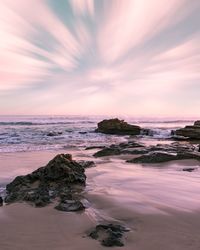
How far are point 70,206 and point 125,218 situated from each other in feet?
3.18

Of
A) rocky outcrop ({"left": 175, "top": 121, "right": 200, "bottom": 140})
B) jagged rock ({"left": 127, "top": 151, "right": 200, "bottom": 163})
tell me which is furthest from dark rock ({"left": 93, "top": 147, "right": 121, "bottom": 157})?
rocky outcrop ({"left": 175, "top": 121, "right": 200, "bottom": 140})

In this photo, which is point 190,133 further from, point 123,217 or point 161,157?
point 123,217

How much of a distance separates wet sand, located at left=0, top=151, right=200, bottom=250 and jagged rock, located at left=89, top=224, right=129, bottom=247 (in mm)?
88

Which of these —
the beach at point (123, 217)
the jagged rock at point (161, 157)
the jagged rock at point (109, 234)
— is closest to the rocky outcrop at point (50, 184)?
the beach at point (123, 217)

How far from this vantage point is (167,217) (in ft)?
16.4

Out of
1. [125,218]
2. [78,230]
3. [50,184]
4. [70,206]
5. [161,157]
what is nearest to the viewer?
[78,230]

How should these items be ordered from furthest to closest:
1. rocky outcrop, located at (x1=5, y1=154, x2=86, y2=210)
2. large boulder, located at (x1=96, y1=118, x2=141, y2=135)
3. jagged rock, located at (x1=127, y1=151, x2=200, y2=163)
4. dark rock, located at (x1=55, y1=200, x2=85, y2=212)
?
large boulder, located at (x1=96, y1=118, x2=141, y2=135) < jagged rock, located at (x1=127, y1=151, x2=200, y2=163) < rocky outcrop, located at (x1=5, y1=154, x2=86, y2=210) < dark rock, located at (x1=55, y1=200, x2=85, y2=212)

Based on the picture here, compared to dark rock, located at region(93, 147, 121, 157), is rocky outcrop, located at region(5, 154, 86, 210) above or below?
above

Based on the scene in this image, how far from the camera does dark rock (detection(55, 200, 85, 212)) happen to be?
5438 millimetres

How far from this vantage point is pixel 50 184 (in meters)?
7.35

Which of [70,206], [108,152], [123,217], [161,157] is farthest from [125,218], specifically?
[108,152]

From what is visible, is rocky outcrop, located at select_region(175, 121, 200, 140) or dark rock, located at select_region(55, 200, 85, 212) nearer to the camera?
dark rock, located at select_region(55, 200, 85, 212)

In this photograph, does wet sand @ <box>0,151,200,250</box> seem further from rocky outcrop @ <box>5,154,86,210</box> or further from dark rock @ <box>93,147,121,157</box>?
dark rock @ <box>93,147,121,157</box>

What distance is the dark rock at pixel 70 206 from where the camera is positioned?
5438 millimetres
